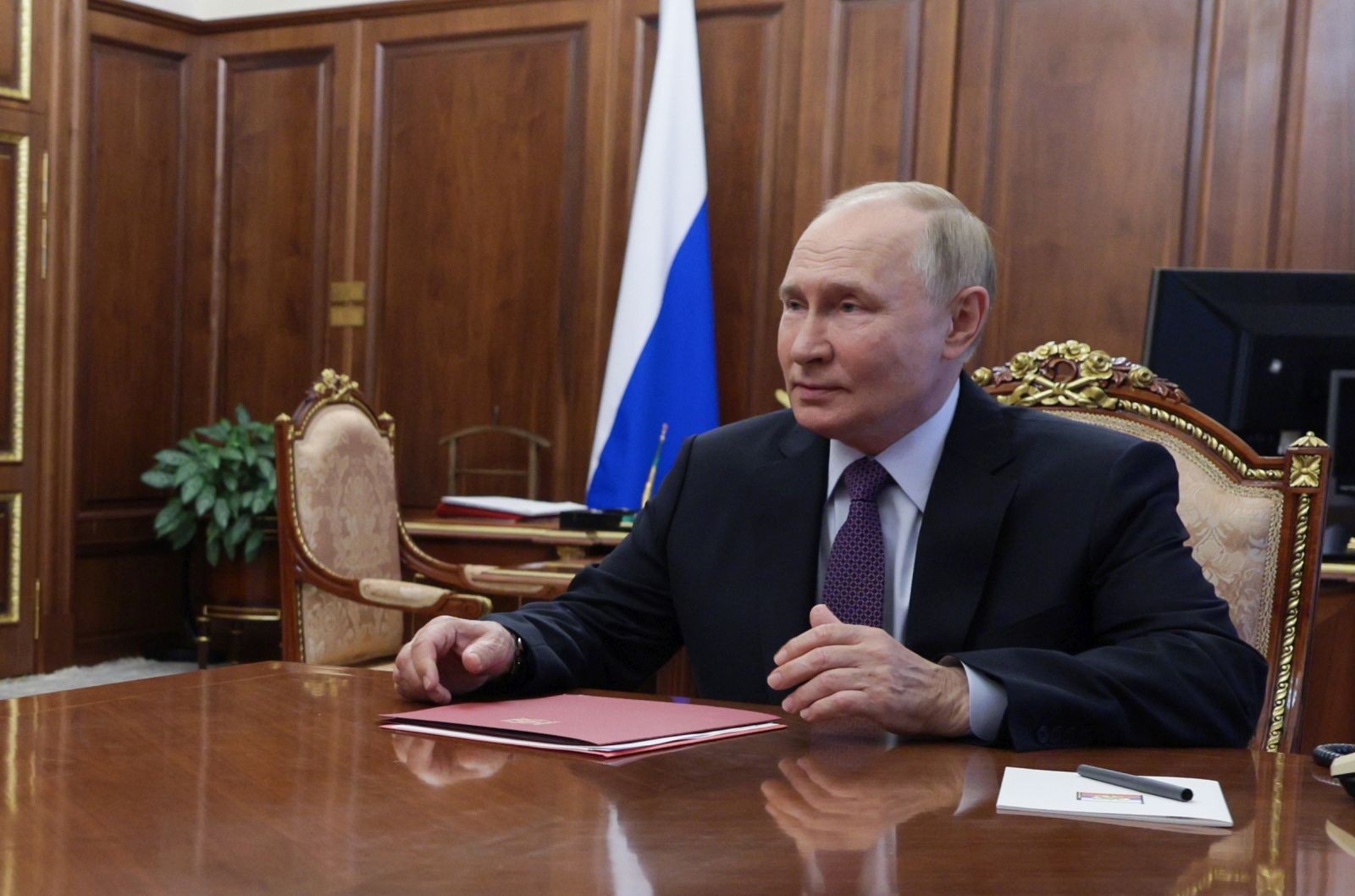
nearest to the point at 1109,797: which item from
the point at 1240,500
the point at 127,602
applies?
the point at 1240,500

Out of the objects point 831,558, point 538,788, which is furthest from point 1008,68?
point 538,788

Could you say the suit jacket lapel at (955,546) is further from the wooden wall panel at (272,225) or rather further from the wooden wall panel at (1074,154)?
the wooden wall panel at (272,225)

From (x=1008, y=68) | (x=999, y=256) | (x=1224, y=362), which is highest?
(x=1008, y=68)

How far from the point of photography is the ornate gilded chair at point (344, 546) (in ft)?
12.2

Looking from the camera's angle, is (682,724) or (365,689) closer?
(682,724)

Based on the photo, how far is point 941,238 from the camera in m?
1.87

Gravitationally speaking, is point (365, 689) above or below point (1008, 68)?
below

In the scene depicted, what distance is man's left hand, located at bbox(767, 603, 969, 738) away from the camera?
Result: 1.37 meters

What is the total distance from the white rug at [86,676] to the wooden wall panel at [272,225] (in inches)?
45.9

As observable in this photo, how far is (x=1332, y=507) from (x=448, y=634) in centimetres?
257

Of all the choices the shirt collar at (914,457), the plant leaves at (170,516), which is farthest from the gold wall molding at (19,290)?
the shirt collar at (914,457)

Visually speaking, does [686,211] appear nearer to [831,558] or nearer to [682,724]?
[831,558]

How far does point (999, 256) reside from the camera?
5133 millimetres

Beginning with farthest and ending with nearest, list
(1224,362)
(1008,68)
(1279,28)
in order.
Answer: (1008,68) → (1279,28) → (1224,362)
